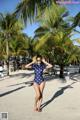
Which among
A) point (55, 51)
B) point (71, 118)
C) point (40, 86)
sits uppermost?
point (55, 51)

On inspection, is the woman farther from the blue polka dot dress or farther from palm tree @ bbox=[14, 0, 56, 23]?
palm tree @ bbox=[14, 0, 56, 23]

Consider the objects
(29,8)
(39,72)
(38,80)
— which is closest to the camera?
(38,80)

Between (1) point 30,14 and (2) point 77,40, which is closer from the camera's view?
(1) point 30,14

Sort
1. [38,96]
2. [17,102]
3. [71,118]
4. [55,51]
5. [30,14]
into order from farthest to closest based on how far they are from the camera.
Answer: [55,51]
[30,14]
[17,102]
[38,96]
[71,118]

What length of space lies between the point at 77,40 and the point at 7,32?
852 cm

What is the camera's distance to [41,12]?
12734 millimetres

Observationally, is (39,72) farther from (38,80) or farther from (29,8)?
(29,8)

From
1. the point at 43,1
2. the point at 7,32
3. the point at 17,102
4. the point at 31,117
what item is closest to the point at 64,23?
the point at 7,32

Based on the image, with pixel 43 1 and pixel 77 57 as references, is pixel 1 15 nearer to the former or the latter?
pixel 77 57

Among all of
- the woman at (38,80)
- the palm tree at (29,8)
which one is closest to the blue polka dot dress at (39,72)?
the woman at (38,80)

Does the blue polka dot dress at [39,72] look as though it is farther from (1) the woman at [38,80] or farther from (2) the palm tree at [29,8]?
(2) the palm tree at [29,8]

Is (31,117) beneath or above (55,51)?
beneath

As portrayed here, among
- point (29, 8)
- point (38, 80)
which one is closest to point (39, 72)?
point (38, 80)

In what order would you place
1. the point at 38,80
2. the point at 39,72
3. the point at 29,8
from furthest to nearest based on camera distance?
the point at 29,8 → the point at 39,72 → the point at 38,80
